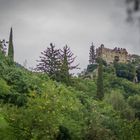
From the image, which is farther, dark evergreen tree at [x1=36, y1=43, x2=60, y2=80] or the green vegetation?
dark evergreen tree at [x1=36, y1=43, x2=60, y2=80]

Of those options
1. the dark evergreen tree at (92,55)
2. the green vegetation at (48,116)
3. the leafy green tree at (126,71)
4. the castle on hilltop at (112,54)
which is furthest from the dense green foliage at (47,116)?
the dark evergreen tree at (92,55)

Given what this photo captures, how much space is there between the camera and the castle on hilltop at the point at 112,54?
5162 inches

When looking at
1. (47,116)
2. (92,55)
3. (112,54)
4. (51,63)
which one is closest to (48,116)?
(47,116)

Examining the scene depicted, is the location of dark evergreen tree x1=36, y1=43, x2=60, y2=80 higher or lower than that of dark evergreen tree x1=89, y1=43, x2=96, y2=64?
lower

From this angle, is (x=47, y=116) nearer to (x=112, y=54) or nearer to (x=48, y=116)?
(x=48, y=116)

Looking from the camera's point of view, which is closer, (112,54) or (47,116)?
(47,116)

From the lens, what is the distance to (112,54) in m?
134

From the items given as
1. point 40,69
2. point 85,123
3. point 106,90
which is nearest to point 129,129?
point 85,123

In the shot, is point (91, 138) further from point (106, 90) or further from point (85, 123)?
point (106, 90)

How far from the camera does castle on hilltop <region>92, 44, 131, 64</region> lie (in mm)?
131125

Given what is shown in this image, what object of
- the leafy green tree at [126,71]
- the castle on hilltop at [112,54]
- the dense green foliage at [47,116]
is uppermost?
the castle on hilltop at [112,54]

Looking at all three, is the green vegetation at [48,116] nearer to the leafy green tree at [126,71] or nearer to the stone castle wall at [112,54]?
the leafy green tree at [126,71]

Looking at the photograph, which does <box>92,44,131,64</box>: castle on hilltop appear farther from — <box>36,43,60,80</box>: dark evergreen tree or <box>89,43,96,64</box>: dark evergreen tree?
<box>36,43,60,80</box>: dark evergreen tree

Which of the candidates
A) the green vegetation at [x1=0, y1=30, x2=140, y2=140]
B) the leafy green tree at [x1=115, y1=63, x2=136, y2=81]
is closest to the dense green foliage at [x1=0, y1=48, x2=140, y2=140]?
the green vegetation at [x1=0, y1=30, x2=140, y2=140]
